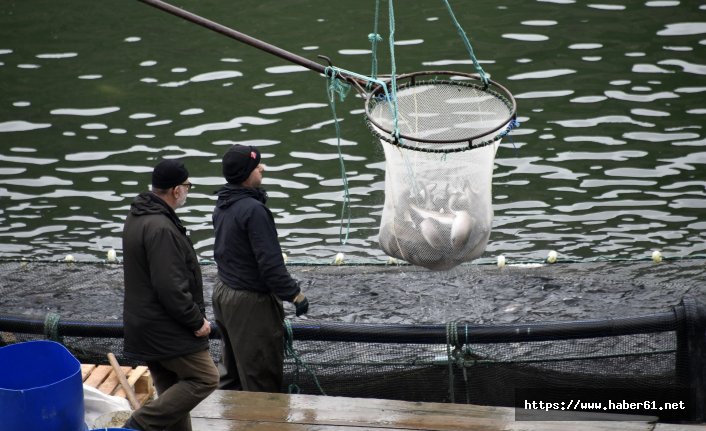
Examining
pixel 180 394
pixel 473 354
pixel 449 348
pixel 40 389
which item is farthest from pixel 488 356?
pixel 40 389

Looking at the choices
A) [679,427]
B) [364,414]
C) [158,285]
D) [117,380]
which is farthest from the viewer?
[117,380]

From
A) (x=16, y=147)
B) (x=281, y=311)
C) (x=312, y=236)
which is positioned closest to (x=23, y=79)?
(x=16, y=147)

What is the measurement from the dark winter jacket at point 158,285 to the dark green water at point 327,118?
423cm

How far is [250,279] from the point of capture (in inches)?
269

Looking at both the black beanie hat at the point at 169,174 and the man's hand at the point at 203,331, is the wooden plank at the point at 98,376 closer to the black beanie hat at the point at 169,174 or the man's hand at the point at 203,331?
the man's hand at the point at 203,331

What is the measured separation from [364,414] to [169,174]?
5.99 ft

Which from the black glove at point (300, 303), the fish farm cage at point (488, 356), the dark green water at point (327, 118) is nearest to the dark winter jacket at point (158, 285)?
the black glove at point (300, 303)

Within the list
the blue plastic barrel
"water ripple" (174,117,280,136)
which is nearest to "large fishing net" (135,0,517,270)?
the blue plastic barrel

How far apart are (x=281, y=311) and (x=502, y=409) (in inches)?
59.9

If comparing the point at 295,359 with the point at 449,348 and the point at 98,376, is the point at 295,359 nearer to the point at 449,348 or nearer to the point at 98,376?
the point at 449,348

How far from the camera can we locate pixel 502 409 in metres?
6.50

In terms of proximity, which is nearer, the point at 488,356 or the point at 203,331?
the point at 203,331

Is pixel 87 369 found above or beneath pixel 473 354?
above

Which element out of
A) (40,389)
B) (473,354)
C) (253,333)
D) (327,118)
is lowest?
(327,118)
